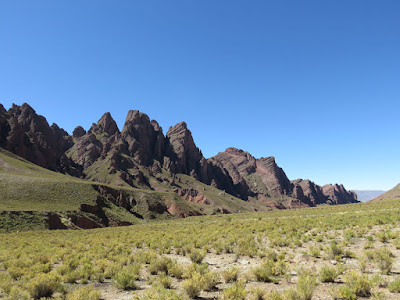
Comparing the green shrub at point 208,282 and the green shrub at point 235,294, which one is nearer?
the green shrub at point 235,294

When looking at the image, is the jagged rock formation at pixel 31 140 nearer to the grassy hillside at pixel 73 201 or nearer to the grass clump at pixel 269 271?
the grassy hillside at pixel 73 201

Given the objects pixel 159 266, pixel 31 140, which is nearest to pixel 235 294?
pixel 159 266

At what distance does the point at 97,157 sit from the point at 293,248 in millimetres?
189653

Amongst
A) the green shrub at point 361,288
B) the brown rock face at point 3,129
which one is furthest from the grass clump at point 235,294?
the brown rock face at point 3,129

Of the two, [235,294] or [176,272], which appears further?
[176,272]

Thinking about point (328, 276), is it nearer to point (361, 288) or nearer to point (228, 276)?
point (361, 288)

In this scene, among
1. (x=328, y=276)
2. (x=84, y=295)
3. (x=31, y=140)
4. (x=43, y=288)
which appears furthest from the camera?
(x=31, y=140)

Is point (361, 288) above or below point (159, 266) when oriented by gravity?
above

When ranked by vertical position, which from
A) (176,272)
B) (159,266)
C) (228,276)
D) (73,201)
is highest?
(228,276)

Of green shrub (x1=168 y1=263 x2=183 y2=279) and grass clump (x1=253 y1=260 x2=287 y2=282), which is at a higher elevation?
grass clump (x1=253 y1=260 x2=287 y2=282)

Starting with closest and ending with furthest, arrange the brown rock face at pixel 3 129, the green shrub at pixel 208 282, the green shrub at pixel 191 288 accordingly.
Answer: the green shrub at pixel 191 288, the green shrub at pixel 208 282, the brown rock face at pixel 3 129

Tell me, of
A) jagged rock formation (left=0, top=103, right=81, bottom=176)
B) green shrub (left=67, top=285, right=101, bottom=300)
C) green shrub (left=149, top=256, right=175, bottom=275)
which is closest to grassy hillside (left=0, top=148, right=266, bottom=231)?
jagged rock formation (left=0, top=103, right=81, bottom=176)

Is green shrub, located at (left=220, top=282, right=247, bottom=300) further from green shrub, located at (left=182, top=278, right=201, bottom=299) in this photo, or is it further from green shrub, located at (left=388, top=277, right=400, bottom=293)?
green shrub, located at (left=388, top=277, right=400, bottom=293)

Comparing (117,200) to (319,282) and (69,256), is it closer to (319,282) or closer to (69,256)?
(69,256)
